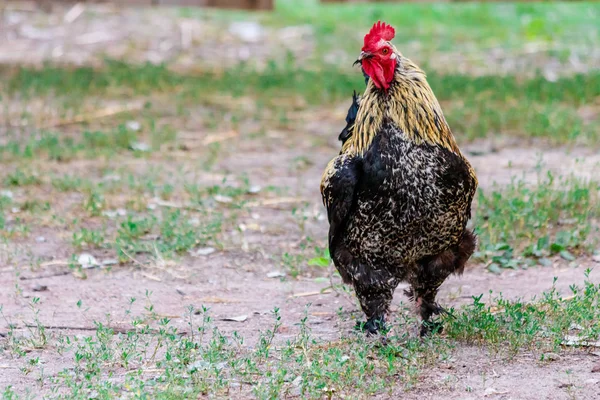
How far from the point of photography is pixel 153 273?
5.62 m

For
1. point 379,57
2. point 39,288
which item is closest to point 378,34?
point 379,57

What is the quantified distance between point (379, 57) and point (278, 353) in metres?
1.53

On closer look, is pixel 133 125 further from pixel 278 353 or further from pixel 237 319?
pixel 278 353

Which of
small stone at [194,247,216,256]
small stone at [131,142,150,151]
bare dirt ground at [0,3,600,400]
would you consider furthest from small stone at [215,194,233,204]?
small stone at [131,142,150,151]

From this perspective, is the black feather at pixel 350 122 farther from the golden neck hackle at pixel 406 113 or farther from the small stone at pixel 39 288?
the small stone at pixel 39 288

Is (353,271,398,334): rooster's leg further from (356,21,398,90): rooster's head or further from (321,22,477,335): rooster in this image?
(356,21,398,90): rooster's head

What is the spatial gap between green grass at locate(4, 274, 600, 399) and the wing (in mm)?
431

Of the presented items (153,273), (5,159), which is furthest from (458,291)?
(5,159)

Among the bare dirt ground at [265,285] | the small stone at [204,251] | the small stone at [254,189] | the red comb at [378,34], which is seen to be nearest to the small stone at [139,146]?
the bare dirt ground at [265,285]

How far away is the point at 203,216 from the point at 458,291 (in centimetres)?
217

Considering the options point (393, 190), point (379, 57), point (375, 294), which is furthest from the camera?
point (375, 294)

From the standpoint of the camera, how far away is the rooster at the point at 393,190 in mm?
4109

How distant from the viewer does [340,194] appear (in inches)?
166

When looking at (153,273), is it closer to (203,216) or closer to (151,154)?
(203,216)
